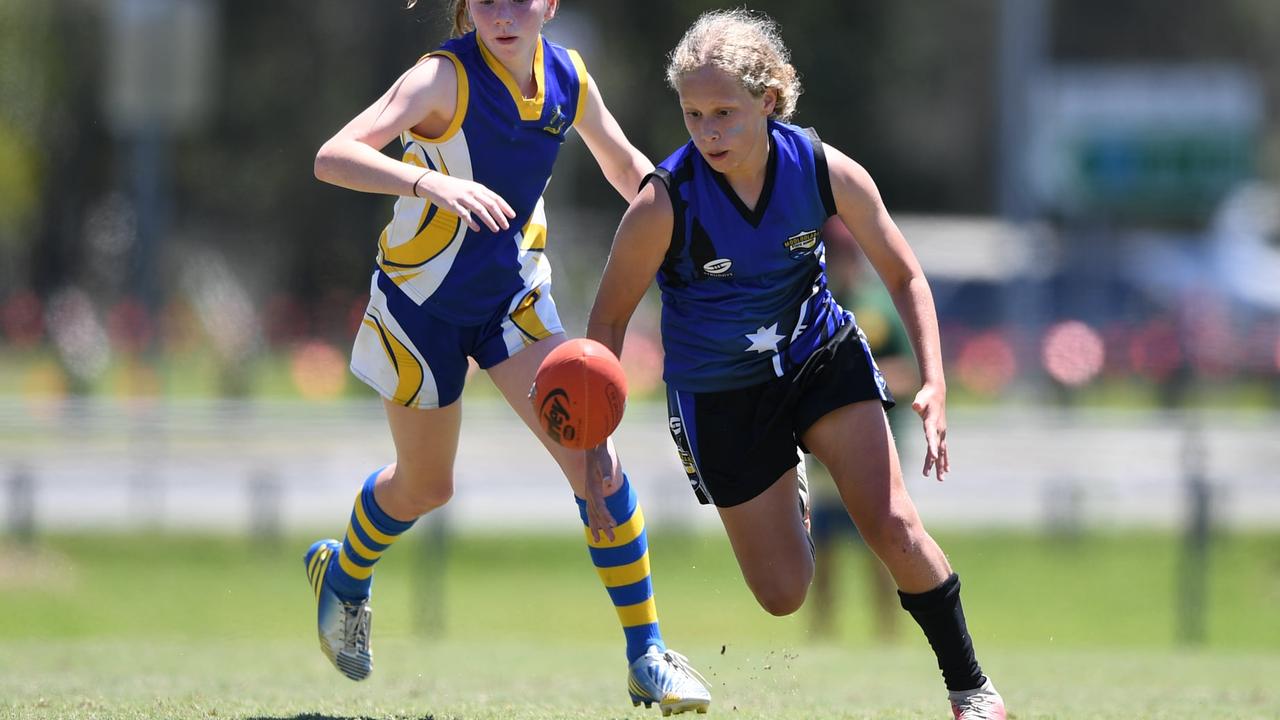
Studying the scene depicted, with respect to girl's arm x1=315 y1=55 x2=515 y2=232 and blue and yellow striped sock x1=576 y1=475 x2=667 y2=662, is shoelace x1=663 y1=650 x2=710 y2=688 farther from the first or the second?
girl's arm x1=315 y1=55 x2=515 y2=232

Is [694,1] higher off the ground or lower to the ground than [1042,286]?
higher

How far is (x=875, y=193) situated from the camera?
4789 millimetres

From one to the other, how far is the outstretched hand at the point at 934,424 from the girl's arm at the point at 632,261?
83 cm

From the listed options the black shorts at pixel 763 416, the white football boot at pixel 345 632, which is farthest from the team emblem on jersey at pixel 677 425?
the white football boot at pixel 345 632

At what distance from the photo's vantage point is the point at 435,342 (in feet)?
17.0

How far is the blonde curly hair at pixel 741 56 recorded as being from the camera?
4676mm

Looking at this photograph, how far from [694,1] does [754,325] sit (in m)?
33.8

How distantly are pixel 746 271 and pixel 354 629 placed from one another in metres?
2.04

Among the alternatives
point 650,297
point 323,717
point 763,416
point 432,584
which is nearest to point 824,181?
point 763,416

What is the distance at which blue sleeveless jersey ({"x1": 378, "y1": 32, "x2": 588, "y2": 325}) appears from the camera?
16.5 feet

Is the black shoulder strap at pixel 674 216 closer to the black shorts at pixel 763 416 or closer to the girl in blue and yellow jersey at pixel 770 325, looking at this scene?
the girl in blue and yellow jersey at pixel 770 325

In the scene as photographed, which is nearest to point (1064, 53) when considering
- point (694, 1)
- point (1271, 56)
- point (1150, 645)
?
point (1271, 56)

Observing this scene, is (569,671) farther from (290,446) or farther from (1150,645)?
(290,446)

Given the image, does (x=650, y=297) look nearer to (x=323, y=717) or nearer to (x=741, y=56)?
(x=323, y=717)
